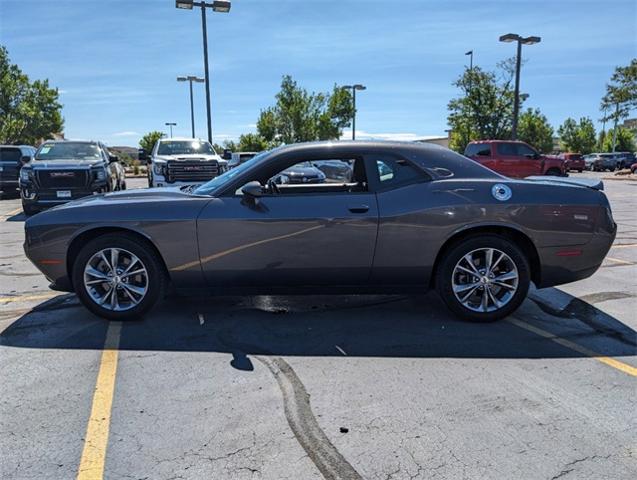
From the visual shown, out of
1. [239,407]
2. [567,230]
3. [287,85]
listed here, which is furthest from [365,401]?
[287,85]

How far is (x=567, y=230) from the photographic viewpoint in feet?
13.9

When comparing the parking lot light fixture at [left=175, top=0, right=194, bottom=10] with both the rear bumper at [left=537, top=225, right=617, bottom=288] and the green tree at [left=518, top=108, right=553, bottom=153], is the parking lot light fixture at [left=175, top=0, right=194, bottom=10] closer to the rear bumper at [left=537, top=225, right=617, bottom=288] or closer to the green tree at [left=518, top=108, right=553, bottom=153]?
the rear bumper at [left=537, top=225, right=617, bottom=288]

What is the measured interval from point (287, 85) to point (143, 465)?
34686mm

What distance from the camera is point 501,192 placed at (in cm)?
421

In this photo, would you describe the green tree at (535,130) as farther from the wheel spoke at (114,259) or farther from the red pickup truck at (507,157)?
the wheel spoke at (114,259)

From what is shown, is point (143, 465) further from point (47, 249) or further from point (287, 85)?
point (287, 85)

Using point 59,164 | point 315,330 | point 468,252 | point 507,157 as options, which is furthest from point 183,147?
point 507,157

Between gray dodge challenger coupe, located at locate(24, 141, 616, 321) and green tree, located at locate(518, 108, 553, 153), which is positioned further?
green tree, located at locate(518, 108, 553, 153)

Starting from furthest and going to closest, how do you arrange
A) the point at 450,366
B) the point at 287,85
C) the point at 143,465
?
the point at 287,85 < the point at 450,366 < the point at 143,465

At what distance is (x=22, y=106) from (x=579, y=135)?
200ft

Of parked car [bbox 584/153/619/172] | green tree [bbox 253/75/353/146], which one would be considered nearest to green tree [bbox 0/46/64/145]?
green tree [bbox 253/75/353/146]

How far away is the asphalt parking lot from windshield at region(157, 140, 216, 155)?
30.9 ft

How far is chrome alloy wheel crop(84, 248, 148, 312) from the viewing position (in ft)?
13.8

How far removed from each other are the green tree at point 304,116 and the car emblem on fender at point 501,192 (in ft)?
101
